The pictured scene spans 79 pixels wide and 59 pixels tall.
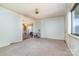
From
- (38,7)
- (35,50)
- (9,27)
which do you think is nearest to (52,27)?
(38,7)

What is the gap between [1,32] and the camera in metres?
5.31

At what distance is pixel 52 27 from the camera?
384 inches

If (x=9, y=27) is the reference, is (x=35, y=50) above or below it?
below

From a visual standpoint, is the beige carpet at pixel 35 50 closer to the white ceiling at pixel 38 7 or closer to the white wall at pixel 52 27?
the white ceiling at pixel 38 7

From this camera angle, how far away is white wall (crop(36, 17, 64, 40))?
9.02 meters

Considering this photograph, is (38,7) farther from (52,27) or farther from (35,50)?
(52,27)

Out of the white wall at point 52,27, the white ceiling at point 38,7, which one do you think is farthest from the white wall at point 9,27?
the white wall at point 52,27

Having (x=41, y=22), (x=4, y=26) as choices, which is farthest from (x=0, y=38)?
(x=41, y=22)

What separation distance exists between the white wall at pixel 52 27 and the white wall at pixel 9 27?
369 cm

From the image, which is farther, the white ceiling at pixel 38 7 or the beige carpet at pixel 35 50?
the white ceiling at pixel 38 7

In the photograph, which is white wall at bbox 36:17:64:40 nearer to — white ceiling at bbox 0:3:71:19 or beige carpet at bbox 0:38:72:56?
white ceiling at bbox 0:3:71:19

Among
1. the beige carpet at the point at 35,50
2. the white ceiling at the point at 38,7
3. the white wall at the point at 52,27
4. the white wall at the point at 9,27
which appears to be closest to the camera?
the beige carpet at the point at 35,50

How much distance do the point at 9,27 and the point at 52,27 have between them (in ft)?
16.2

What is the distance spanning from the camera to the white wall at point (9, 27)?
5383 mm
